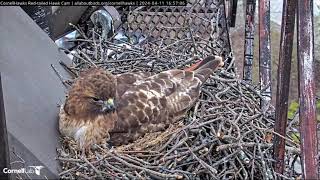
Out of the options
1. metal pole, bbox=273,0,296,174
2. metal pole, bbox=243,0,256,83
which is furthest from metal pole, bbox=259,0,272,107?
metal pole, bbox=273,0,296,174

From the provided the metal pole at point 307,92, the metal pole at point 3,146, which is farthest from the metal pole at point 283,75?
the metal pole at point 3,146

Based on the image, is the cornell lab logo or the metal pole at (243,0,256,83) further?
the metal pole at (243,0,256,83)

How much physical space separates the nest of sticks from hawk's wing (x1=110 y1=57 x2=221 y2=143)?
0.18ft

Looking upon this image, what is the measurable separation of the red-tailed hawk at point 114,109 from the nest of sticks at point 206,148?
5 centimetres

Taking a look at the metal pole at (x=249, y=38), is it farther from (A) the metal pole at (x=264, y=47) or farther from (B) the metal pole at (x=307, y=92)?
(B) the metal pole at (x=307, y=92)

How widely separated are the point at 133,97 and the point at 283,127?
33.3 inches

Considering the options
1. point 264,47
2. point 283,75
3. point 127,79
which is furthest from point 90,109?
point 264,47

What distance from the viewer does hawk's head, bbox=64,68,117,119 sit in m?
3.26

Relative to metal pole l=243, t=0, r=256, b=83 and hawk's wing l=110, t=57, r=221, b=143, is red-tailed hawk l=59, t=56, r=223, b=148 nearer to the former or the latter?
hawk's wing l=110, t=57, r=221, b=143

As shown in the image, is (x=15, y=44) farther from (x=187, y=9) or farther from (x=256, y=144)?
(x=187, y=9)

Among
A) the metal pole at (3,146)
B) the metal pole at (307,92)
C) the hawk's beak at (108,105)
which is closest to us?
the metal pole at (307,92)

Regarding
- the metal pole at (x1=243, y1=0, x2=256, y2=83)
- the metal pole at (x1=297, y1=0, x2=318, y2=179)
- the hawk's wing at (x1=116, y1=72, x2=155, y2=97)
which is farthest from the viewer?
the metal pole at (x1=243, y1=0, x2=256, y2=83)

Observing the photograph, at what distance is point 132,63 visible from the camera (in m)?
4.05

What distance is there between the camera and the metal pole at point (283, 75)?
2.58m
